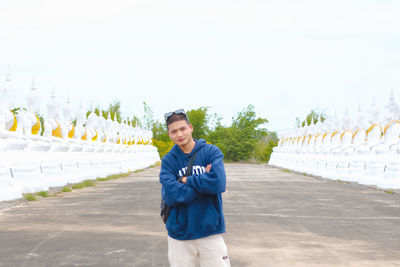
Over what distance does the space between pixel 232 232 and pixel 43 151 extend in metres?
8.60

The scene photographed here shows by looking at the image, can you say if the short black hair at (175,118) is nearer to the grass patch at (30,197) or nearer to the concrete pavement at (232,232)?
the concrete pavement at (232,232)

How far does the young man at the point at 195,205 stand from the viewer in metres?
3.62

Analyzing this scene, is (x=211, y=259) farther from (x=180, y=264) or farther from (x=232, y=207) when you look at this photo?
(x=232, y=207)

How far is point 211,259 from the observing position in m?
3.66

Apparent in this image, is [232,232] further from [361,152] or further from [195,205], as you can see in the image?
[361,152]

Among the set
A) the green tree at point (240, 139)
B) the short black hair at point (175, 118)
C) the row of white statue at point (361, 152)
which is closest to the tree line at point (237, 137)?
the green tree at point (240, 139)

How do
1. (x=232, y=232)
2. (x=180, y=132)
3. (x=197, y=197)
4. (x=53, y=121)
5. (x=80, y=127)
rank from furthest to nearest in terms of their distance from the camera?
(x=80, y=127), (x=53, y=121), (x=232, y=232), (x=180, y=132), (x=197, y=197)

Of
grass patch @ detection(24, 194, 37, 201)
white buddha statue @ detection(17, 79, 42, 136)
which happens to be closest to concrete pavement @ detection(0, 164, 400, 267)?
grass patch @ detection(24, 194, 37, 201)

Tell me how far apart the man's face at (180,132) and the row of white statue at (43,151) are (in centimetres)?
814

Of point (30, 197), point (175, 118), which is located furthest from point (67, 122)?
point (175, 118)

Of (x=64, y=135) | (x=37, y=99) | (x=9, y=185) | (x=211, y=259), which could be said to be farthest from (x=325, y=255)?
(x=64, y=135)

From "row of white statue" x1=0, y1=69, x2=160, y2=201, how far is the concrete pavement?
1.00 metres

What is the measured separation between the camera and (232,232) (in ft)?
25.3

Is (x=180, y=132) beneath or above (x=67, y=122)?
beneath
